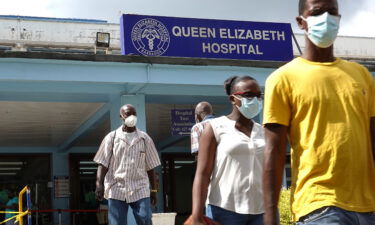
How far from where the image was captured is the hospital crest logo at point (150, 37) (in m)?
10.5

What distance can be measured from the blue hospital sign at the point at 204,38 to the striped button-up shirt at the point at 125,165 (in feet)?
14.1

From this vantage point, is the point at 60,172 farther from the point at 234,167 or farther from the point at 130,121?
the point at 234,167

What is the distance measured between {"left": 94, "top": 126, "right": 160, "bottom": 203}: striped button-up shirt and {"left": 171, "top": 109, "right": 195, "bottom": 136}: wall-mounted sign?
239 inches

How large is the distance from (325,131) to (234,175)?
1400 mm

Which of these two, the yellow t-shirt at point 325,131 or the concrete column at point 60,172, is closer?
the yellow t-shirt at point 325,131

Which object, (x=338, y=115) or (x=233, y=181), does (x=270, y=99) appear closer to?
(x=338, y=115)

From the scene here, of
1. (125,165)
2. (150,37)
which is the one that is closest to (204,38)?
(150,37)

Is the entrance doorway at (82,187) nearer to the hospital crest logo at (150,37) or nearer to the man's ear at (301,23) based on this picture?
the hospital crest logo at (150,37)

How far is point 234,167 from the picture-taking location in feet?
12.8

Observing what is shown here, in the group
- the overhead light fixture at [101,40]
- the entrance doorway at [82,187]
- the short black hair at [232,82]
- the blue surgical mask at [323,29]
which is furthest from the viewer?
the entrance doorway at [82,187]

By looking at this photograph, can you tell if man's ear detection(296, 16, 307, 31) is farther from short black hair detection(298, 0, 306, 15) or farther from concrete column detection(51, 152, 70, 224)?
concrete column detection(51, 152, 70, 224)

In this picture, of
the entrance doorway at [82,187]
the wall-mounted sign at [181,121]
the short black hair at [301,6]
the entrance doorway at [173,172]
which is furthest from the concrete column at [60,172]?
the short black hair at [301,6]

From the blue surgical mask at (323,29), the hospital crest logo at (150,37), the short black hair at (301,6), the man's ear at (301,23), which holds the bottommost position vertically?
the blue surgical mask at (323,29)

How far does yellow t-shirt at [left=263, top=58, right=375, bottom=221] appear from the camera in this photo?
8.25 feet
